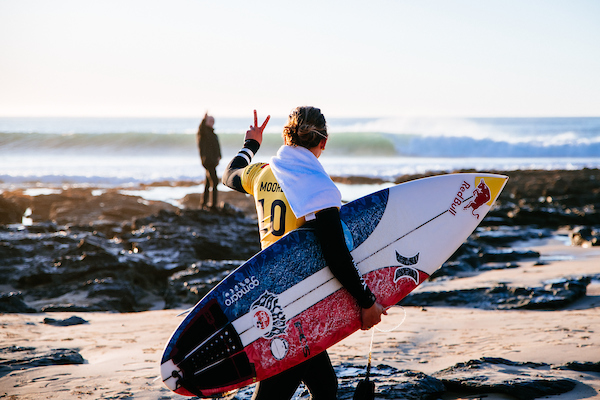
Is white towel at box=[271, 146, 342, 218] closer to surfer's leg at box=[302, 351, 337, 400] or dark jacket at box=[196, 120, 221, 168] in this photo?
surfer's leg at box=[302, 351, 337, 400]

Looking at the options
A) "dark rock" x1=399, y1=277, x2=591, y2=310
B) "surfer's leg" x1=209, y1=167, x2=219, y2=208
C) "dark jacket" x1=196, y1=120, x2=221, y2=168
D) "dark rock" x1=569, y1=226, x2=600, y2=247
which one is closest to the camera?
"dark rock" x1=399, y1=277, x2=591, y2=310

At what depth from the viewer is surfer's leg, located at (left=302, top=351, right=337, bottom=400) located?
6.67ft

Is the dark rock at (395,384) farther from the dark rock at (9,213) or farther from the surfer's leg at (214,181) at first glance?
the dark rock at (9,213)

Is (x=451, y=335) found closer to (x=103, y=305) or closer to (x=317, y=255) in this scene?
(x=317, y=255)

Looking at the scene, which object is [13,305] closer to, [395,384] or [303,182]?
[395,384]

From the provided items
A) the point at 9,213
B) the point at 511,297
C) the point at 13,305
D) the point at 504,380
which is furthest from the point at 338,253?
the point at 9,213

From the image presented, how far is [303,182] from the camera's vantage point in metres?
1.82

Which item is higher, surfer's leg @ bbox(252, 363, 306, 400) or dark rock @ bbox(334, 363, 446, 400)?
surfer's leg @ bbox(252, 363, 306, 400)

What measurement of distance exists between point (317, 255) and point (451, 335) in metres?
2.29

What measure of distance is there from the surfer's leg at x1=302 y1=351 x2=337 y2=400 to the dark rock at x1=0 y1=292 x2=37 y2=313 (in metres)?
3.98

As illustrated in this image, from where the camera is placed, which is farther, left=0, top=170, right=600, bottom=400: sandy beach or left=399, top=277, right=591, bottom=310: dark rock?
left=399, top=277, right=591, bottom=310: dark rock

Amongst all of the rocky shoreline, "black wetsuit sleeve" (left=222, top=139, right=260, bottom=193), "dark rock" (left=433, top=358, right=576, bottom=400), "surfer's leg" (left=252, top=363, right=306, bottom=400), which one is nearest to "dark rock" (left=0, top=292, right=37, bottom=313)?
the rocky shoreline

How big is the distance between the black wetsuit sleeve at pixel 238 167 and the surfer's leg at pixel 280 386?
30.6 inches

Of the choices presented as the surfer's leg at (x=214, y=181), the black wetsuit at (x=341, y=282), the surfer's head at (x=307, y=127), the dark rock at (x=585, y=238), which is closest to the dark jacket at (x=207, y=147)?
the surfer's leg at (x=214, y=181)
